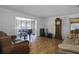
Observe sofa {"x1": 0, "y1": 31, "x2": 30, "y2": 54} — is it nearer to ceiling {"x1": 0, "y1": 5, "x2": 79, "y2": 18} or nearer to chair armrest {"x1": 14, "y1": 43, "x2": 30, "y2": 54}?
chair armrest {"x1": 14, "y1": 43, "x2": 30, "y2": 54}

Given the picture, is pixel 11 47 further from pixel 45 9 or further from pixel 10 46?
pixel 45 9

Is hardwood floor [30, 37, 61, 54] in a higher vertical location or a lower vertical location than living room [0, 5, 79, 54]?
lower

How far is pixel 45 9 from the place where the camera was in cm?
235

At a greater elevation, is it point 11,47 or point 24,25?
point 24,25

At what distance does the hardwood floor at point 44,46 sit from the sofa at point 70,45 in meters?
0.13

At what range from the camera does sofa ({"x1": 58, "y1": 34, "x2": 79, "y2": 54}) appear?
231 centimetres

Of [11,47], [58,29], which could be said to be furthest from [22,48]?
[58,29]

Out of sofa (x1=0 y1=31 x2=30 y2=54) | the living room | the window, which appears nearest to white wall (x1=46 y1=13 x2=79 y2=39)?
the living room

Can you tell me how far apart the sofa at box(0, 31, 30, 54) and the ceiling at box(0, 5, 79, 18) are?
654 millimetres

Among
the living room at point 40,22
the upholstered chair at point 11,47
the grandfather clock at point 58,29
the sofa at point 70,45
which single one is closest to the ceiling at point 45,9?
the living room at point 40,22

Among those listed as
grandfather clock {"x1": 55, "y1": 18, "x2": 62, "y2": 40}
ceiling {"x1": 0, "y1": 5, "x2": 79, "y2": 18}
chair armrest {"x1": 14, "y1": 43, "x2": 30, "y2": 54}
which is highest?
ceiling {"x1": 0, "y1": 5, "x2": 79, "y2": 18}

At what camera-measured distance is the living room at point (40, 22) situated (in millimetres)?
2283

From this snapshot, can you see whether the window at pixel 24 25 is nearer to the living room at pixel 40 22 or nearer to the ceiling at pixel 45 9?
the living room at pixel 40 22

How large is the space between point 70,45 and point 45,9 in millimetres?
1033
